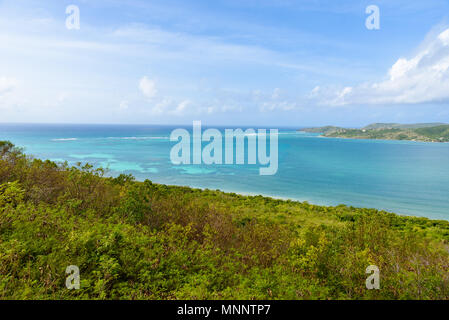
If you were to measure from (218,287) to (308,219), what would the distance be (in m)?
19.9

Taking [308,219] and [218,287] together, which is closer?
[218,287]

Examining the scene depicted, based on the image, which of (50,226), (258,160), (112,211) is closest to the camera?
(50,226)

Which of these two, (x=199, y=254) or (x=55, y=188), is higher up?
(x=55, y=188)

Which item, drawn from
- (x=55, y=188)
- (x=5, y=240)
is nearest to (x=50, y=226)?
(x=5, y=240)

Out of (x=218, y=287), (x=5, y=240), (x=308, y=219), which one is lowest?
(x=308, y=219)

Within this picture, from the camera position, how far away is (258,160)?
75562 mm

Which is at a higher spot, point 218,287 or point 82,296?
point 82,296
